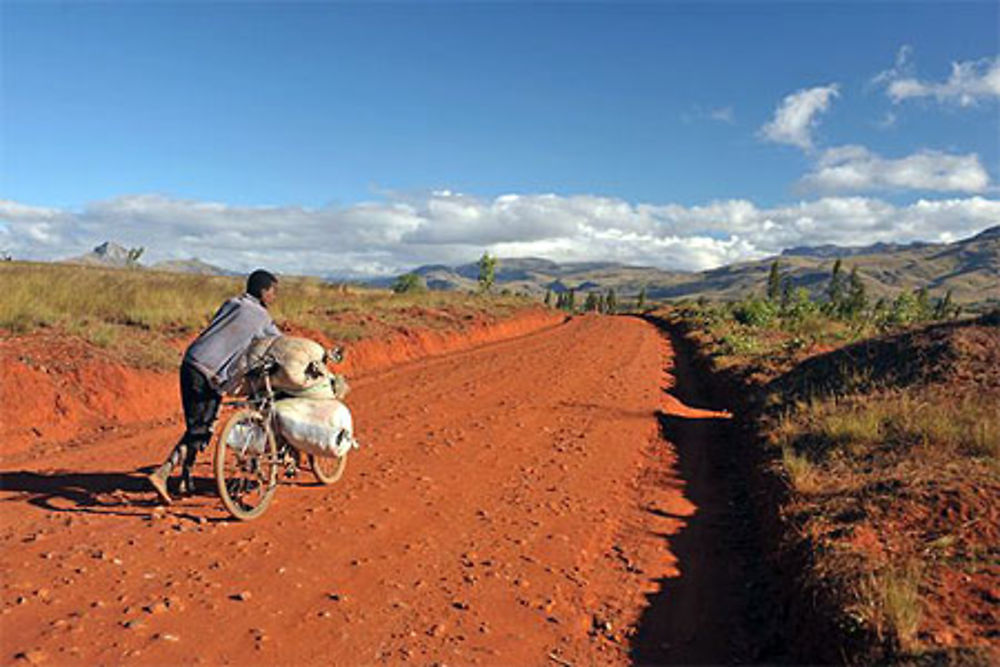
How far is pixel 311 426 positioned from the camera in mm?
6258

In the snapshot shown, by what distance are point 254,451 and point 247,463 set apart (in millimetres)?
124

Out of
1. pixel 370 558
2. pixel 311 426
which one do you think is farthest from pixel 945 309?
pixel 370 558

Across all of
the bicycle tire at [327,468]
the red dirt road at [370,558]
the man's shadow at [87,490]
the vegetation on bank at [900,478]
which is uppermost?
the vegetation on bank at [900,478]

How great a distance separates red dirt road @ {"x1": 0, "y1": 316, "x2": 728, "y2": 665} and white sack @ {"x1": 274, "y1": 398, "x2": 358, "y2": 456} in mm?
643

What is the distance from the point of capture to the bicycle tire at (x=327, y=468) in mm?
6945

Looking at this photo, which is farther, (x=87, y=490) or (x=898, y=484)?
(x=87, y=490)

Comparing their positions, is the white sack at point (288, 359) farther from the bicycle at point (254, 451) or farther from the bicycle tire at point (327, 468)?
the bicycle tire at point (327, 468)

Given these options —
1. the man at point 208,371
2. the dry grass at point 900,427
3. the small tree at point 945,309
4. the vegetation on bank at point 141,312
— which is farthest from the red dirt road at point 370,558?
the small tree at point 945,309

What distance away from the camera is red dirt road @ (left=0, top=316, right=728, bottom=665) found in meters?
4.08

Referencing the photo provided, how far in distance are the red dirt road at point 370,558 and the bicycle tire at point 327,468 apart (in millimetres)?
122

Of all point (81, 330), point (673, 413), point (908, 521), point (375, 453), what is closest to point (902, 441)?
point (908, 521)

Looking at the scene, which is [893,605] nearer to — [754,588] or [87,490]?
[754,588]

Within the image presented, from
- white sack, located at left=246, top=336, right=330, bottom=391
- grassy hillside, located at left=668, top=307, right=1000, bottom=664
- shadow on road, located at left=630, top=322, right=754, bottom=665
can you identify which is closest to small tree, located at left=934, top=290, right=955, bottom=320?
grassy hillside, located at left=668, top=307, right=1000, bottom=664

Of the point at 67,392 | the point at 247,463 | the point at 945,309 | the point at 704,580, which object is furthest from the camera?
the point at 945,309
